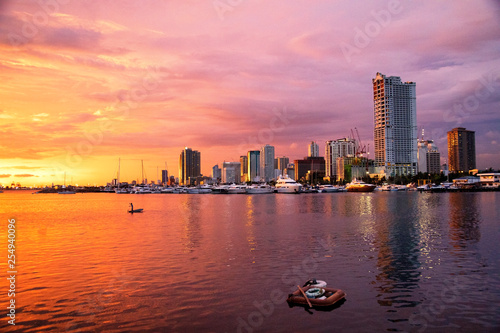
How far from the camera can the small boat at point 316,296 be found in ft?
80.0

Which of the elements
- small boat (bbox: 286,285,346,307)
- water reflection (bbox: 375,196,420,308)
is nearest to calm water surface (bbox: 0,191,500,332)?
water reflection (bbox: 375,196,420,308)

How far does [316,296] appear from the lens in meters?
25.0

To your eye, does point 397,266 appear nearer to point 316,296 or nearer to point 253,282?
point 316,296

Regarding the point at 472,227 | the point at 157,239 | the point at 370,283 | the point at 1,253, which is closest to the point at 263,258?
the point at 370,283

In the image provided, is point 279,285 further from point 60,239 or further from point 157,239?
point 60,239

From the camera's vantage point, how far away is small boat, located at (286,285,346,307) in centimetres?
2439

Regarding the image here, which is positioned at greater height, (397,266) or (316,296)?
(316,296)

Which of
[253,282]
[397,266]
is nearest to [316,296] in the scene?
[253,282]

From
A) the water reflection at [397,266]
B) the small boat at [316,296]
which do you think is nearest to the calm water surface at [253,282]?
the water reflection at [397,266]

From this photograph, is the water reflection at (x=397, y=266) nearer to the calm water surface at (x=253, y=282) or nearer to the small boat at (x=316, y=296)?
the calm water surface at (x=253, y=282)

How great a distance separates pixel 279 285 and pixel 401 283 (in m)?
10.2

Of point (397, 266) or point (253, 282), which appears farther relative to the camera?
point (397, 266)

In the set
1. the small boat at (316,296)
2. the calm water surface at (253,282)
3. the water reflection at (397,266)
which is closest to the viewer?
the calm water surface at (253,282)

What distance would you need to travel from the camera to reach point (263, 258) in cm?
3962
